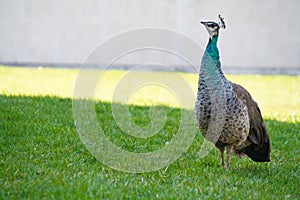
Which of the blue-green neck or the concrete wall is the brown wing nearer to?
the blue-green neck

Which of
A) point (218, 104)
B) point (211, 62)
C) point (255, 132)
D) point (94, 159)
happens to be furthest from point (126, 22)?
point (218, 104)

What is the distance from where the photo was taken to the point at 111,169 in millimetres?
4656

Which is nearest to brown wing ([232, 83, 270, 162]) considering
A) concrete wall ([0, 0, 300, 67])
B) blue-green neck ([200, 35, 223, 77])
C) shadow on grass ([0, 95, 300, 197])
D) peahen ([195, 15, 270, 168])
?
peahen ([195, 15, 270, 168])

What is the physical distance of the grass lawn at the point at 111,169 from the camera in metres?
3.99

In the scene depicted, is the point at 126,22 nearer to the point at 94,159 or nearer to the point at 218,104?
the point at 94,159

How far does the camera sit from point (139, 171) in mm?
4668

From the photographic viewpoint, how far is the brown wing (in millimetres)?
4777

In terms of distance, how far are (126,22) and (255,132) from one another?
9.18 metres

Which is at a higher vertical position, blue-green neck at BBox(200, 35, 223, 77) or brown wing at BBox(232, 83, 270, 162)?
blue-green neck at BBox(200, 35, 223, 77)

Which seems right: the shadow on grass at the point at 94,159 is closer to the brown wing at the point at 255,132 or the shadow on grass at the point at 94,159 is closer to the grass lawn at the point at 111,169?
the grass lawn at the point at 111,169

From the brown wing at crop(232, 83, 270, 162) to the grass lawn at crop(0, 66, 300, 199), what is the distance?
181 mm

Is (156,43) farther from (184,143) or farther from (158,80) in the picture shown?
(184,143)

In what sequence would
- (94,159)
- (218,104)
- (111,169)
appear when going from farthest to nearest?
(94,159) < (111,169) < (218,104)

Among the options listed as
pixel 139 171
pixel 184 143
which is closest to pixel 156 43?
pixel 184 143
